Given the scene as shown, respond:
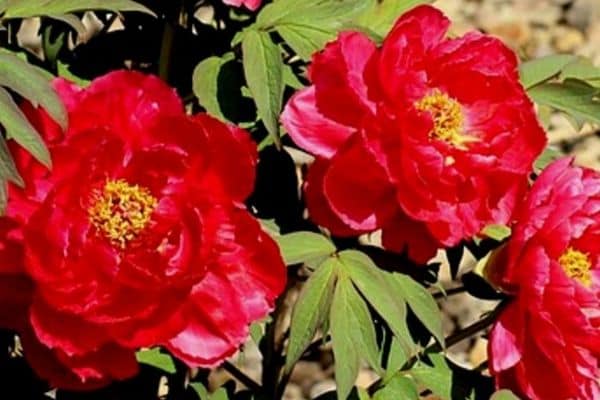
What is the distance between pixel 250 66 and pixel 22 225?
0.23 metres

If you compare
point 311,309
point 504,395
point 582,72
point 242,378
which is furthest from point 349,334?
point 582,72

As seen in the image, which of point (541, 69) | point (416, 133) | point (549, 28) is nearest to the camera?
point (416, 133)

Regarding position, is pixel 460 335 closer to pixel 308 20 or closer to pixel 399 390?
pixel 399 390

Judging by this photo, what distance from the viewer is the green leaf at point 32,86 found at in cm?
121

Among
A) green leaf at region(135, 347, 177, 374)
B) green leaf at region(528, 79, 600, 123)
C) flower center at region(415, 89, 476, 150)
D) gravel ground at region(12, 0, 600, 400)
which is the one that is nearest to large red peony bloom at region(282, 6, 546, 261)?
flower center at region(415, 89, 476, 150)

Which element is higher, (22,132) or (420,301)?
(22,132)

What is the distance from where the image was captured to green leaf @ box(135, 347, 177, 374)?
145 centimetres

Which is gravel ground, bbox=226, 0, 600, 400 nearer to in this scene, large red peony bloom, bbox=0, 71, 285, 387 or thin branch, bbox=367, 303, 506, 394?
thin branch, bbox=367, 303, 506, 394

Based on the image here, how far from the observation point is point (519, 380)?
1386 millimetres

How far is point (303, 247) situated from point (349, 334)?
84 millimetres

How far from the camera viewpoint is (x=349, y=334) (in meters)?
1.31

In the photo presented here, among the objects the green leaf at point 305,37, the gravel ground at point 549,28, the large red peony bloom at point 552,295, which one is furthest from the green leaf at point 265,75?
the gravel ground at point 549,28

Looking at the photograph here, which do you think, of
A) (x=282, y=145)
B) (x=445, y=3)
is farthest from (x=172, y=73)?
(x=445, y=3)

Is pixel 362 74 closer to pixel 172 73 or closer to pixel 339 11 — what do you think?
pixel 339 11
